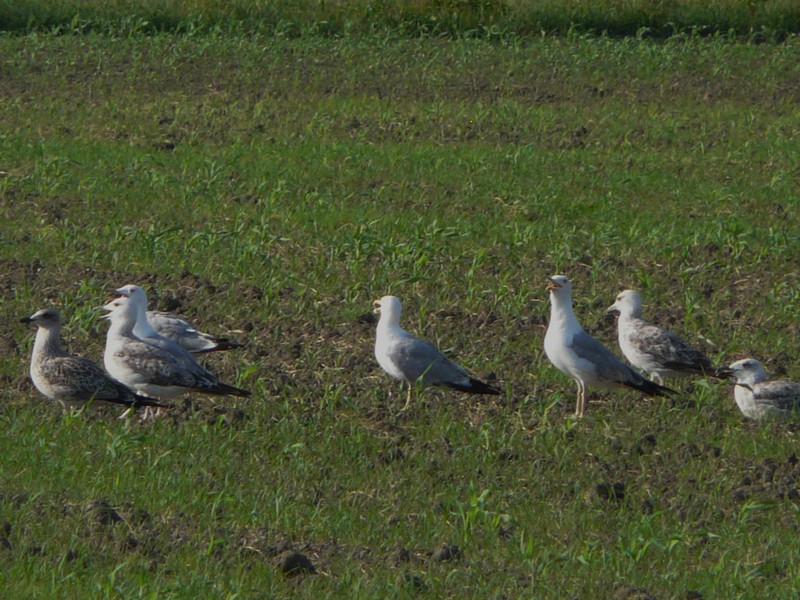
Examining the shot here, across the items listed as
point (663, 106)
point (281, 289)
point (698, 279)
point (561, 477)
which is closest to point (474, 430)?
point (561, 477)

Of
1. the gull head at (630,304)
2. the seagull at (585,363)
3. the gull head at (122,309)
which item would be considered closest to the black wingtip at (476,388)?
the seagull at (585,363)

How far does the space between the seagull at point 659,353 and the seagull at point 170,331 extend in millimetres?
2756

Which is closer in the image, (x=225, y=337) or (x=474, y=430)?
(x=474, y=430)

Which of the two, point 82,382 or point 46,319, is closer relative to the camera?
point 82,382

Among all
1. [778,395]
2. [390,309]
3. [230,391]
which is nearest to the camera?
[230,391]

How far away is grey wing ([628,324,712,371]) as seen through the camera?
1002cm

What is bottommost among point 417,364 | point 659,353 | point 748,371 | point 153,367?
point 659,353

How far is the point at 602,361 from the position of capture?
9.44 meters

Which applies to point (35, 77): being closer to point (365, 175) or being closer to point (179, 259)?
point (365, 175)

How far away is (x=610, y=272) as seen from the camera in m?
12.4

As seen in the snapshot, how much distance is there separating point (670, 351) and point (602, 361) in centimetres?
82

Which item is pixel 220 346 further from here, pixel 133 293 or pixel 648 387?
pixel 648 387

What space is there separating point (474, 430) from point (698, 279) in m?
4.02

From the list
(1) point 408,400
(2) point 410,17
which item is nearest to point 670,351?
(1) point 408,400
